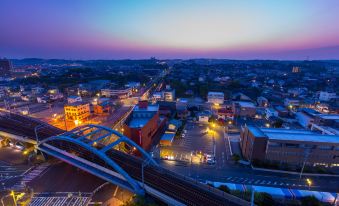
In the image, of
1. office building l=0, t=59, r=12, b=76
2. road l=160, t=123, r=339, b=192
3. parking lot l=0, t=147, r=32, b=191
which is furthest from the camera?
office building l=0, t=59, r=12, b=76

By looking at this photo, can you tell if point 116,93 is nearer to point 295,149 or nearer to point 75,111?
point 75,111

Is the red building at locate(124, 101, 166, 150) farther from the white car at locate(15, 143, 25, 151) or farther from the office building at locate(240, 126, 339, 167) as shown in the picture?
the white car at locate(15, 143, 25, 151)

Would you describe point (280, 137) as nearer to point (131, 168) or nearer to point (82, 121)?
point (131, 168)

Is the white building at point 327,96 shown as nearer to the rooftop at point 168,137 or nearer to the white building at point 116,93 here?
the rooftop at point 168,137

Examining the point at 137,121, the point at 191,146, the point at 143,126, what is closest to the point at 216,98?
the point at 191,146

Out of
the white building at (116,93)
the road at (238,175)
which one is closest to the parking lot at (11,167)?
the road at (238,175)

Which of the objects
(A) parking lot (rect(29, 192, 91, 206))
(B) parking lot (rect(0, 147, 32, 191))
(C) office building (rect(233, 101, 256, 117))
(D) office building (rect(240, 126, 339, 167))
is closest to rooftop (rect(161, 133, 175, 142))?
(D) office building (rect(240, 126, 339, 167))
